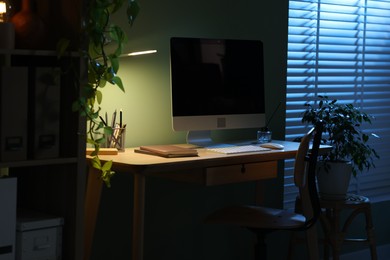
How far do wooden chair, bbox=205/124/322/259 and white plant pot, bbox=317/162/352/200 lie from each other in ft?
2.27

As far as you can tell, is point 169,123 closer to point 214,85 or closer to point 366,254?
point 214,85

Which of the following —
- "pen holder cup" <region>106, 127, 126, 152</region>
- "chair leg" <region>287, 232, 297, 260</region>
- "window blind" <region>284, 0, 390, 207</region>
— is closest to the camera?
"pen holder cup" <region>106, 127, 126, 152</region>

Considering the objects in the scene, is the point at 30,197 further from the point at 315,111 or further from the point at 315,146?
the point at 315,111

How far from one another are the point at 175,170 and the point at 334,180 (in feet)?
4.32

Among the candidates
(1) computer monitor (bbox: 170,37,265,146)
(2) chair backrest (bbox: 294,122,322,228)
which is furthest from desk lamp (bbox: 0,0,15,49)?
(2) chair backrest (bbox: 294,122,322,228)

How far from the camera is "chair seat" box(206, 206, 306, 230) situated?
122 inches

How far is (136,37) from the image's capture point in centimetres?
341

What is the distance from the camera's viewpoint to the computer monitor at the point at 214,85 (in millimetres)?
3352

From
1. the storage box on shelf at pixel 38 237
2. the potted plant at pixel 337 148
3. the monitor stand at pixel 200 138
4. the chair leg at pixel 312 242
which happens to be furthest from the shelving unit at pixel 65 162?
the potted plant at pixel 337 148

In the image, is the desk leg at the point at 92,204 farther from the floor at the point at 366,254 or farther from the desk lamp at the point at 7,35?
the floor at the point at 366,254

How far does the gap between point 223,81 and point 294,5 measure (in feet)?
3.01

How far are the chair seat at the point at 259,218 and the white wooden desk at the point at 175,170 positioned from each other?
0.16 metres

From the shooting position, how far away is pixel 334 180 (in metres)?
3.96

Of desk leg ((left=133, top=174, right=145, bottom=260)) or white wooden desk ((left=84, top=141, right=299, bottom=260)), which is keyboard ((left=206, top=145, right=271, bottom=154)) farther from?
desk leg ((left=133, top=174, right=145, bottom=260))
